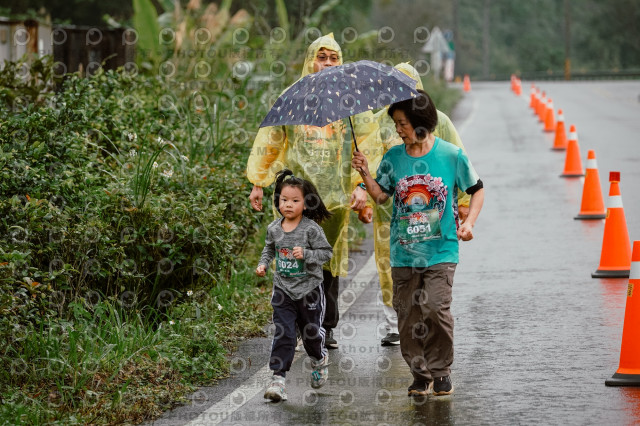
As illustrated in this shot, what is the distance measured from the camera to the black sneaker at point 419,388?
6312 mm

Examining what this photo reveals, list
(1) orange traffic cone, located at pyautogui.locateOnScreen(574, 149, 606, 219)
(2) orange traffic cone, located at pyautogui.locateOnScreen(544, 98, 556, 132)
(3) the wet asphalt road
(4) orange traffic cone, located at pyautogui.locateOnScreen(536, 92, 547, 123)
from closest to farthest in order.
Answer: (3) the wet asphalt road < (1) orange traffic cone, located at pyautogui.locateOnScreen(574, 149, 606, 219) < (2) orange traffic cone, located at pyautogui.locateOnScreen(544, 98, 556, 132) < (4) orange traffic cone, located at pyautogui.locateOnScreen(536, 92, 547, 123)

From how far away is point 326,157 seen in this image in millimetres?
7195

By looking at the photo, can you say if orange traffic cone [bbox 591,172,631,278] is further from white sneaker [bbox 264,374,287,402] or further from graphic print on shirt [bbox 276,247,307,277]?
white sneaker [bbox 264,374,287,402]

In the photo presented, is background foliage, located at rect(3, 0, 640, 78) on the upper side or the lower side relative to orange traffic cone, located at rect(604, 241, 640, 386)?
upper

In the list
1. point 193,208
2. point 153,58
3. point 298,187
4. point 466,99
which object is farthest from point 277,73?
point 466,99

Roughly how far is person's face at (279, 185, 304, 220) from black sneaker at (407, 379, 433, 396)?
1182 millimetres

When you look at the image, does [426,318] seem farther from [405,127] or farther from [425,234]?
[405,127]

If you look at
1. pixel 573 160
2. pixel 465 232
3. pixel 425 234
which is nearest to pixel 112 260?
pixel 425 234

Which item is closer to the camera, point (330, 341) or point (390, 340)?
point (330, 341)

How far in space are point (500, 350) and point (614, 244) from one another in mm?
2931

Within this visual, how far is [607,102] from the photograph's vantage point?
34.9 meters

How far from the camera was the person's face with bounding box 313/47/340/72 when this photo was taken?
7269mm

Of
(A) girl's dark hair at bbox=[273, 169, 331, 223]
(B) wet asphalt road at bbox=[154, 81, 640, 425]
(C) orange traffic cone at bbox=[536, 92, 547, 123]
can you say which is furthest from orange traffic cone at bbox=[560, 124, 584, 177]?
(A) girl's dark hair at bbox=[273, 169, 331, 223]

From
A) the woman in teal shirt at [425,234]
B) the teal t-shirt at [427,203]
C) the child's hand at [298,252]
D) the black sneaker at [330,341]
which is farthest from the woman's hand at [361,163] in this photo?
the black sneaker at [330,341]
